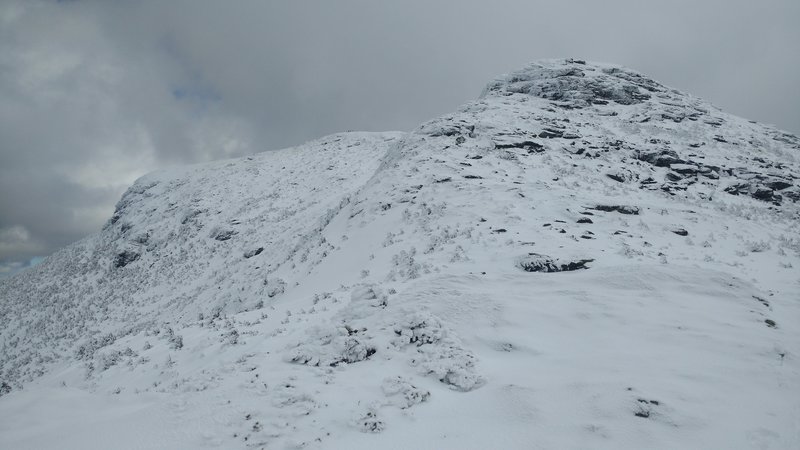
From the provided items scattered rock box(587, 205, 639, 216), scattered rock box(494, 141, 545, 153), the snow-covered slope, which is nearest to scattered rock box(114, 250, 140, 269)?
the snow-covered slope

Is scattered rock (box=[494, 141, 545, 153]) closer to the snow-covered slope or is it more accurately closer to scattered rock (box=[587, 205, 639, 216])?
the snow-covered slope

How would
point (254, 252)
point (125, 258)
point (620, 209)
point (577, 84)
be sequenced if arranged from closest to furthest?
1. point (620, 209)
2. point (254, 252)
3. point (577, 84)
4. point (125, 258)

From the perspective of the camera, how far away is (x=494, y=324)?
365 inches

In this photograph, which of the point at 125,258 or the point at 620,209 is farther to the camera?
the point at 125,258

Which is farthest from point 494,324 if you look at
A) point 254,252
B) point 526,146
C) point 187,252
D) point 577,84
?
point 187,252

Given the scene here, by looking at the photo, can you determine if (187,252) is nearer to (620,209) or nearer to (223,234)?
(223,234)

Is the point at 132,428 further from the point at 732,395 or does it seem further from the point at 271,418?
the point at 732,395

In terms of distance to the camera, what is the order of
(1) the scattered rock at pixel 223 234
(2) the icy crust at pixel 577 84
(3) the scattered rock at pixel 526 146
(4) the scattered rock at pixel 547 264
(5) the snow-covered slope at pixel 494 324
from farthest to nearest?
(1) the scattered rock at pixel 223 234
(2) the icy crust at pixel 577 84
(3) the scattered rock at pixel 526 146
(4) the scattered rock at pixel 547 264
(5) the snow-covered slope at pixel 494 324

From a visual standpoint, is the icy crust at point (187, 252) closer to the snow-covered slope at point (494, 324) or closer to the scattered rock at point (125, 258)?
the scattered rock at point (125, 258)

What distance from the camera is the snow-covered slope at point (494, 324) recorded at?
20.8 ft

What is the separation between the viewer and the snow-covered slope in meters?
6.35

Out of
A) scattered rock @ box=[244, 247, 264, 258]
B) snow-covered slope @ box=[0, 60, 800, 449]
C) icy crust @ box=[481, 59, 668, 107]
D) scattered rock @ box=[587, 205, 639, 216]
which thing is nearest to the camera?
snow-covered slope @ box=[0, 60, 800, 449]

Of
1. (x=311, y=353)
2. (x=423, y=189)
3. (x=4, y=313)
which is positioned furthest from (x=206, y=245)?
(x=311, y=353)

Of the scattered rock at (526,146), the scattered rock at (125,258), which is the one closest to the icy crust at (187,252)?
the scattered rock at (125,258)
